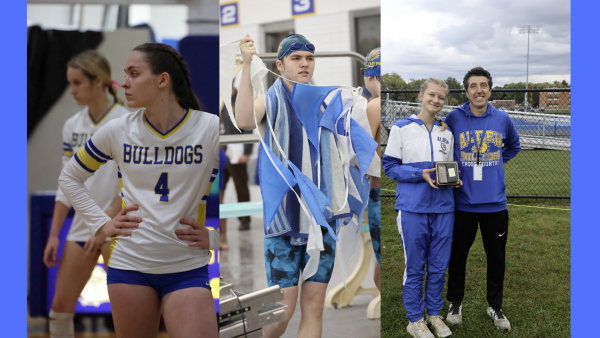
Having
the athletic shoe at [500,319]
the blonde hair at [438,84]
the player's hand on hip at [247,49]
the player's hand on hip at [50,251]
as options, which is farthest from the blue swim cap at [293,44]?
the athletic shoe at [500,319]

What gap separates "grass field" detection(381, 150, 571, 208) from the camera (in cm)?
348

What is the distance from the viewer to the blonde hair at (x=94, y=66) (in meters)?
2.93

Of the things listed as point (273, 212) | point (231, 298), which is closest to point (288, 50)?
point (273, 212)

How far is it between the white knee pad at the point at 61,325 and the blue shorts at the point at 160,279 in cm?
36

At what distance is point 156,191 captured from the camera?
2887 mm

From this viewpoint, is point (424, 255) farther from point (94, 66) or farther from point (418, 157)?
point (94, 66)

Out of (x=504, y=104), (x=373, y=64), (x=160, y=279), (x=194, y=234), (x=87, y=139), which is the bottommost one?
(x=160, y=279)

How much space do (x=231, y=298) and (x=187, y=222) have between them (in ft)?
1.59

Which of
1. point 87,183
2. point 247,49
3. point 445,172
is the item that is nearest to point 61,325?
point 87,183

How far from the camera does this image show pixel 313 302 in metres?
3.04

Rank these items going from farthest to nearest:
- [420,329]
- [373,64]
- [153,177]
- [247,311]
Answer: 1. [420,329]
2. [373,64]
3. [247,311]
4. [153,177]

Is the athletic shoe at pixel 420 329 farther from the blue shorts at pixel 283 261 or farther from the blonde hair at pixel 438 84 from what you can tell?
the blonde hair at pixel 438 84

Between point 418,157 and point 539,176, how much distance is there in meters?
0.84

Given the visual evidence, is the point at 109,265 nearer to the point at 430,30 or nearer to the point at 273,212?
the point at 273,212
